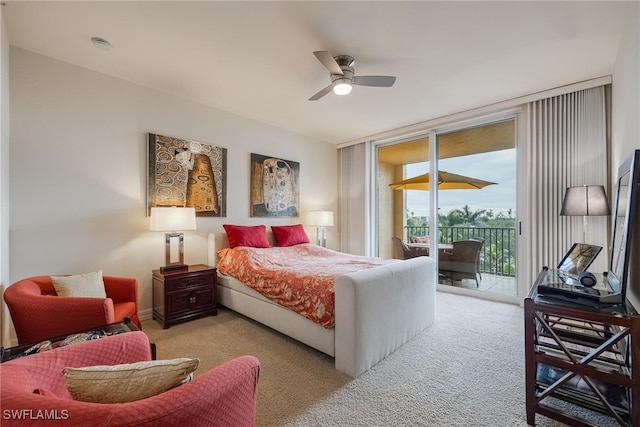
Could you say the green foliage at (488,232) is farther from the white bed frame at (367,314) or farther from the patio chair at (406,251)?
the white bed frame at (367,314)

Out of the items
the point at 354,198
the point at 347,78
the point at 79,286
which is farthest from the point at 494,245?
the point at 79,286

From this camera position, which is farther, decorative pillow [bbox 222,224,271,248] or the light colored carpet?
decorative pillow [bbox 222,224,271,248]

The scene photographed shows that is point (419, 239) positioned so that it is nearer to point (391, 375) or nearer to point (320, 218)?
point (320, 218)

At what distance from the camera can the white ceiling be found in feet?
6.72

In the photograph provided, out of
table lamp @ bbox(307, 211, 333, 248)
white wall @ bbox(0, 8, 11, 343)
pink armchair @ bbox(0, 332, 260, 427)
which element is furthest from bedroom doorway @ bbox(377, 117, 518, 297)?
white wall @ bbox(0, 8, 11, 343)

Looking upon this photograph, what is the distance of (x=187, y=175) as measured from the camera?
352 centimetres

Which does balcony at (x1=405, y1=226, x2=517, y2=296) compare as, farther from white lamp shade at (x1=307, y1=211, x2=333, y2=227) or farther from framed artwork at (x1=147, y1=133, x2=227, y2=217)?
framed artwork at (x1=147, y1=133, x2=227, y2=217)

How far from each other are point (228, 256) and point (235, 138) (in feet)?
5.77

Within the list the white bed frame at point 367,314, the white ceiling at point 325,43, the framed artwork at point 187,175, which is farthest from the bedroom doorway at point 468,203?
the framed artwork at point 187,175

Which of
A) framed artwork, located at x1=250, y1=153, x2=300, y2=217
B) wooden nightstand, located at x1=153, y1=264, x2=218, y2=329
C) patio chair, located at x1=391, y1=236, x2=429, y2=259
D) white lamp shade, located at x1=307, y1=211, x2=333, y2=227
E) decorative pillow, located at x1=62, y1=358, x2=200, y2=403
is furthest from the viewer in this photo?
white lamp shade, located at x1=307, y1=211, x2=333, y2=227

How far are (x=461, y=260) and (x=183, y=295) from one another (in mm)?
3925

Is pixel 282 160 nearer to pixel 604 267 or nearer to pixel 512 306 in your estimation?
pixel 512 306

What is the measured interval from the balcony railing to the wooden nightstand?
3568 millimetres

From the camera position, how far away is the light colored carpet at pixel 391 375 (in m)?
1.65
